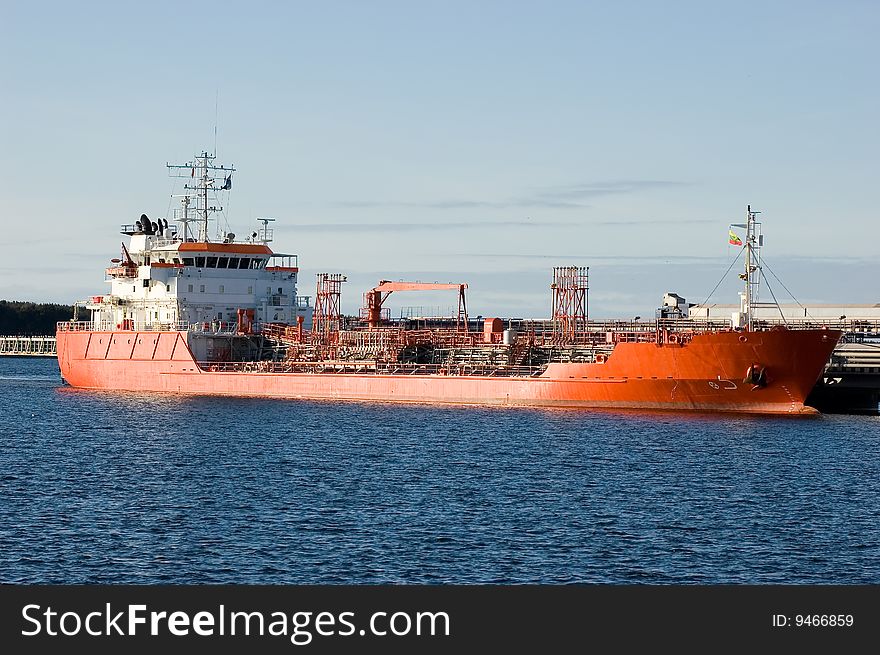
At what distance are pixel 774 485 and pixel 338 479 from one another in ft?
37.9

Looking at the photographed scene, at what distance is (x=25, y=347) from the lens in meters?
178

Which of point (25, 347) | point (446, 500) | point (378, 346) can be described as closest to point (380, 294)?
point (378, 346)

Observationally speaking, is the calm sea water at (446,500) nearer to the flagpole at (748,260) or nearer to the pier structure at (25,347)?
the flagpole at (748,260)

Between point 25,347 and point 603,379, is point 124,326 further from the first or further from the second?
point 25,347

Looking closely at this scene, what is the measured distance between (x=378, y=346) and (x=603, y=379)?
14872 mm

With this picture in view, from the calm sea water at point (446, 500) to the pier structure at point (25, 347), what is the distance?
12130 centimetres

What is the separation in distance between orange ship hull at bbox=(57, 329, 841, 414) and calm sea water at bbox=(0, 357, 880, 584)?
1412mm

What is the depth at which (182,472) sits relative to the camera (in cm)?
3766

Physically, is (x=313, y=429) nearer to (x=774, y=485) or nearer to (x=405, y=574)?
(x=774, y=485)

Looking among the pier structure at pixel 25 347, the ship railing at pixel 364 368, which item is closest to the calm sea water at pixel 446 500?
the ship railing at pixel 364 368

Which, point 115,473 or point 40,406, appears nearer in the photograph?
point 115,473

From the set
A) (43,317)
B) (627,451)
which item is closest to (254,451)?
(627,451)

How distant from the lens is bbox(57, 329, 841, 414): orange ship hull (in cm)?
4947

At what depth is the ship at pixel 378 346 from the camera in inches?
1996
